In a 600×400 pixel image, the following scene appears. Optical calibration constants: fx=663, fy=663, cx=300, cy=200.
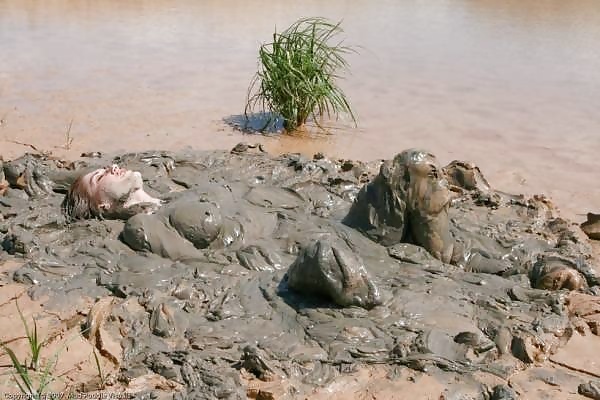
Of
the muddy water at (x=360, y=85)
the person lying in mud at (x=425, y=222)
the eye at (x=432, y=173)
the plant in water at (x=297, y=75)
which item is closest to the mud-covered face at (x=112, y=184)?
the person lying in mud at (x=425, y=222)

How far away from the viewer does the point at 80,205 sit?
5.44 meters

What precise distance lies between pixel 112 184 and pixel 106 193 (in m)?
0.10

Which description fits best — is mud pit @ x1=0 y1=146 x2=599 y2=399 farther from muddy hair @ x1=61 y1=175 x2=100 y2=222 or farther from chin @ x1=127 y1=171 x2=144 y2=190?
chin @ x1=127 y1=171 x2=144 y2=190

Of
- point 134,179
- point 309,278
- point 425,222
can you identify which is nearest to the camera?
point 309,278

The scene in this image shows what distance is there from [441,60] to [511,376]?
33.8 feet

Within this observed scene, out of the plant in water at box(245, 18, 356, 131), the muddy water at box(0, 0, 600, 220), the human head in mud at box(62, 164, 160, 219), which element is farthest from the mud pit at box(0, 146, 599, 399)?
the plant in water at box(245, 18, 356, 131)

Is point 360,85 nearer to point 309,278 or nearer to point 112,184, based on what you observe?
point 112,184

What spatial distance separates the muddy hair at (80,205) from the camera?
5.41 metres

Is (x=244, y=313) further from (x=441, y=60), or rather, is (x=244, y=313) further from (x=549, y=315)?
(x=441, y=60)

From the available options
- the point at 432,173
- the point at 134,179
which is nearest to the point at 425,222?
the point at 432,173

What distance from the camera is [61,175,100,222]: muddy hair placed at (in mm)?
5410

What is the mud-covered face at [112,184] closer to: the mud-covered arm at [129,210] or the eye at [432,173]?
the mud-covered arm at [129,210]

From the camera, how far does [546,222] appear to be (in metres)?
5.97

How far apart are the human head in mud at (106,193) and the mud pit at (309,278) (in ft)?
0.37
